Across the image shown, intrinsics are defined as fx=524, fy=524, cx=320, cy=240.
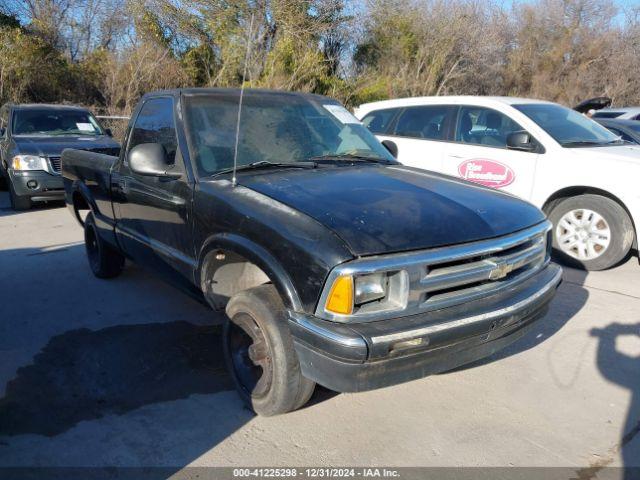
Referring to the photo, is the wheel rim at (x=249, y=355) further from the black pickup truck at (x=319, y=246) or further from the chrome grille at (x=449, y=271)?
the chrome grille at (x=449, y=271)

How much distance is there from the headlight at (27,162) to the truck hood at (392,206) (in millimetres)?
6547

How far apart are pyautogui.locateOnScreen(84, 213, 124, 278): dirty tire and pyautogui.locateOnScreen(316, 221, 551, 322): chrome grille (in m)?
3.45

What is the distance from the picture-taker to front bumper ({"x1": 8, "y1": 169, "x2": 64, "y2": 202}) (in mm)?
8445

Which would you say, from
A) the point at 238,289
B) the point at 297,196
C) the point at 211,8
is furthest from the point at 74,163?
the point at 211,8

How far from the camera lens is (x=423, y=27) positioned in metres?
23.2

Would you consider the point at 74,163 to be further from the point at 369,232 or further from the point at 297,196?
the point at 369,232

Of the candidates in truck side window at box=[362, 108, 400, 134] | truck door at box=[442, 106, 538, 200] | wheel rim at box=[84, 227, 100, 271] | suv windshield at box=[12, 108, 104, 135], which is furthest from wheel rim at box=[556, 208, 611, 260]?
suv windshield at box=[12, 108, 104, 135]

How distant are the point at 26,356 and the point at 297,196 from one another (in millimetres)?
2369

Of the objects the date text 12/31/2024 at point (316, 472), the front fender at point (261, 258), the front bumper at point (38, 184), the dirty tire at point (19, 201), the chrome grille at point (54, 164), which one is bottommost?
the date text 12/31/2024 at point (316, 472)

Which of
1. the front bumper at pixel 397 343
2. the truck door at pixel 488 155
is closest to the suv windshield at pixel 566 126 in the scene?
the truck door at pixel 488 155

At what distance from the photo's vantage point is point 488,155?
20.7ft

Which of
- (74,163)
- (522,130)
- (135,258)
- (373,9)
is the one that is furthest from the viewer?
(373,9)

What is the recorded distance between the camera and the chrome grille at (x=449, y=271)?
2451 millimetres

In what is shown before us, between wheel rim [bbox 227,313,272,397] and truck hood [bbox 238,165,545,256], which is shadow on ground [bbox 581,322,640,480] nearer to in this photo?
truck hood [bbox 238,165,545,256]
